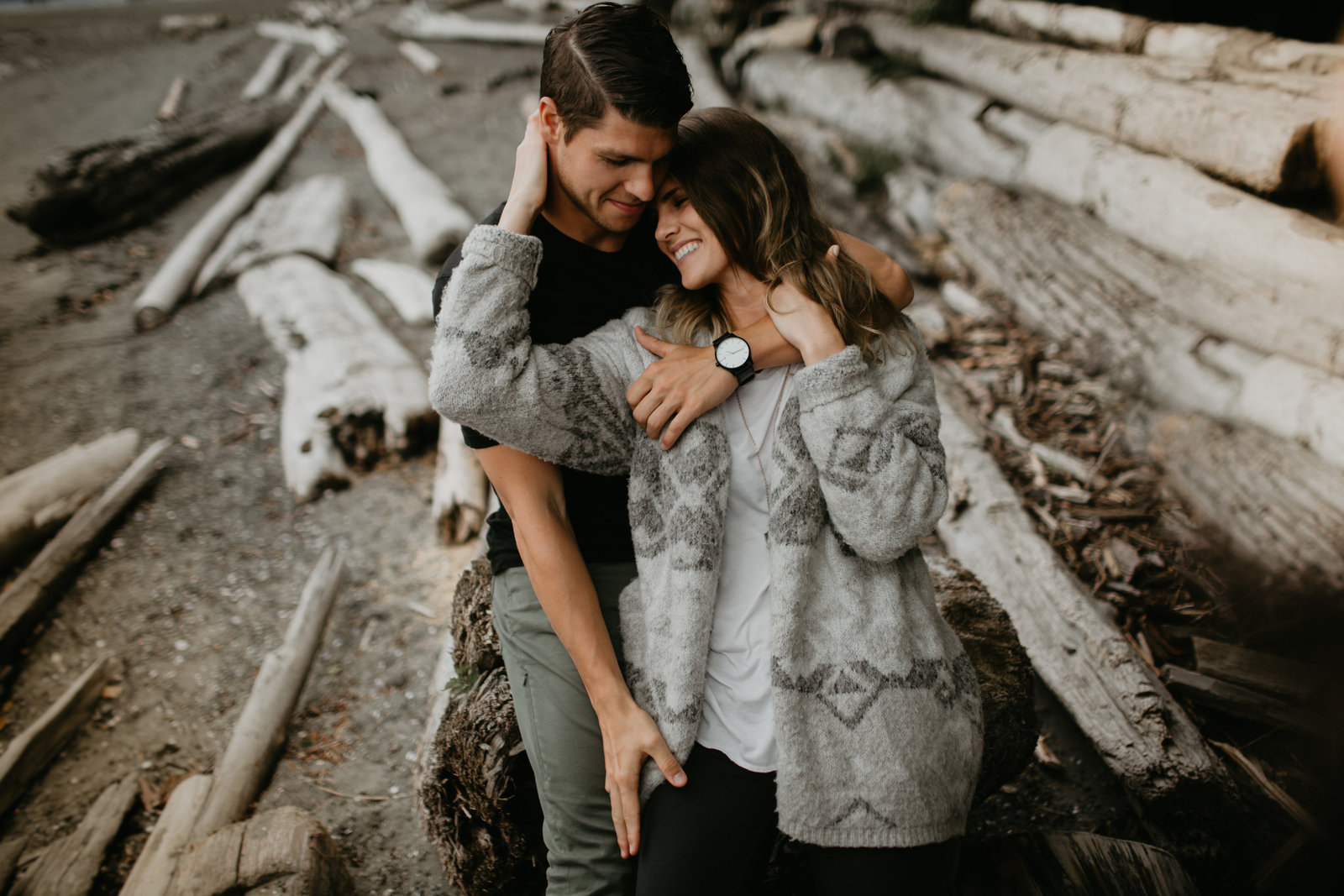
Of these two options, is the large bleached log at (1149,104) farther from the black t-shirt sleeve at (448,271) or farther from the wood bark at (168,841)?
the wood bark at (168,841)

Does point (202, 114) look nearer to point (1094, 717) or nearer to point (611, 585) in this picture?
point (611, 585)

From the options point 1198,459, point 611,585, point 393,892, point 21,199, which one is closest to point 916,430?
point 611,585

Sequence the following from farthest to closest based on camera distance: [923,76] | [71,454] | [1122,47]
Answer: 1. [923,76]
2. [1122,47]
3. [71,454]

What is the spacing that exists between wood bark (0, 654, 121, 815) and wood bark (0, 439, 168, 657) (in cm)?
48

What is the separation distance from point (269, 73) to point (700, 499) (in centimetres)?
1231

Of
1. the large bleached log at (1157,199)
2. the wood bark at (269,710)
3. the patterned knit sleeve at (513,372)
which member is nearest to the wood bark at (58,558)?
the wood bark at (269,710)

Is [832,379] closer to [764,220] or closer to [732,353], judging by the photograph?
[732,353]

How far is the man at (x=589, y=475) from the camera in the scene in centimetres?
189

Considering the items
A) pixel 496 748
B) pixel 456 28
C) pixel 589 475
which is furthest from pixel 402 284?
pixel 456 28

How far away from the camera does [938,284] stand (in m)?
5.96

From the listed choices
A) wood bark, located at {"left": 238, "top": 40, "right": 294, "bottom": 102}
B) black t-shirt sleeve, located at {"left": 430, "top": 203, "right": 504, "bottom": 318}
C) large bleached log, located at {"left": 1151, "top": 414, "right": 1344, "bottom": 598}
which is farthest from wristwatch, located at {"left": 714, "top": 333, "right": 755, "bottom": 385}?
wood bark, located at {"left": 238, "top": 40, "right": 294, "bottom": 102}

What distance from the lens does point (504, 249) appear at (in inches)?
72.5

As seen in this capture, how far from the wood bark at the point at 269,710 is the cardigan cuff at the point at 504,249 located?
238cm

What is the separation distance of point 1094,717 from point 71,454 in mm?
5775
